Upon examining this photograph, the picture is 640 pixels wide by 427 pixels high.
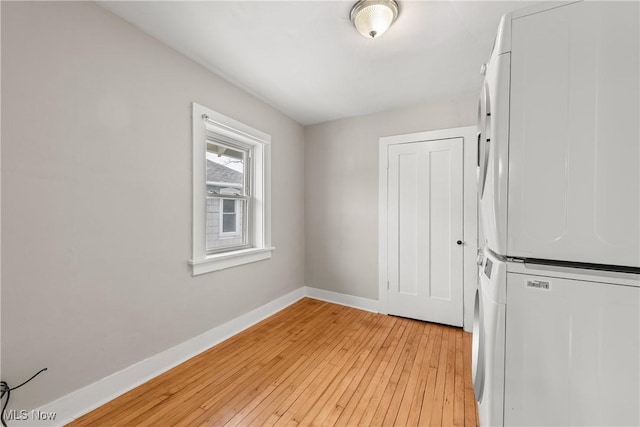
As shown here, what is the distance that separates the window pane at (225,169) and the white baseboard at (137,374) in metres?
1.33

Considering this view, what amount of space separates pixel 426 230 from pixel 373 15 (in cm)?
212

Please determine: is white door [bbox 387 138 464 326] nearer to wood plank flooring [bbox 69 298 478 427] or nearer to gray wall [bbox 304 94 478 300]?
gray wall [bbox 304 94 478 300]

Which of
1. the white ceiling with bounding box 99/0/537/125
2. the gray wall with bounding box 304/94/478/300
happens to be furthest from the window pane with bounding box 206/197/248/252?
the white ceiling with bounding box 99/0/537/125

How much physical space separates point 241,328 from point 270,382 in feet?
2.91

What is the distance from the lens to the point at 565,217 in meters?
0.85

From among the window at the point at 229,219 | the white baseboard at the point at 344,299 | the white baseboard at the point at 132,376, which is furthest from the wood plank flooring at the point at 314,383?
the window at the point at 229,219

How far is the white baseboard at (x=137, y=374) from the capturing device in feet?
4.78

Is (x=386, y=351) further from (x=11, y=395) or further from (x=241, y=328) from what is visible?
(x=11, y=395)

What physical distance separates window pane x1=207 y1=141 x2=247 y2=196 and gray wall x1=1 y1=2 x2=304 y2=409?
38 cm

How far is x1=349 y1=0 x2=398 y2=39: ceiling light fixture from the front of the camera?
4.93 feet

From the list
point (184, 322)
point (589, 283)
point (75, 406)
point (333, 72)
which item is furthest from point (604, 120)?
point (75, 406)

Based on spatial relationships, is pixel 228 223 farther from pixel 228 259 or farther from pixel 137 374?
pixel 137 374

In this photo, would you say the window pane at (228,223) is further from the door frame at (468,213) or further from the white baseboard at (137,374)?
the door frame at (468,213)

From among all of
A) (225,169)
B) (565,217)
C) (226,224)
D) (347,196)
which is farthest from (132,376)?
(347,196)
